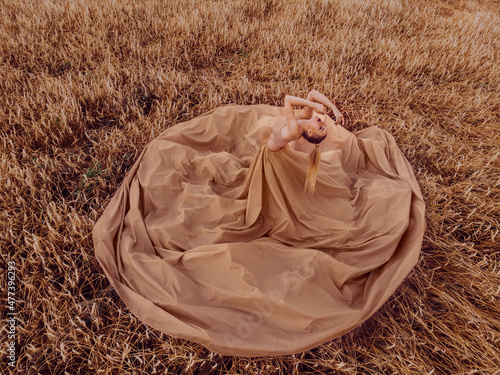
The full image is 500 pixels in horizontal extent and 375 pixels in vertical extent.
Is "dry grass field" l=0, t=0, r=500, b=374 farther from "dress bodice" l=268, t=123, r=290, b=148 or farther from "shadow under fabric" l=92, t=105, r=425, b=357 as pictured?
"dress bodice" l=268, t=123, r=290, b=148

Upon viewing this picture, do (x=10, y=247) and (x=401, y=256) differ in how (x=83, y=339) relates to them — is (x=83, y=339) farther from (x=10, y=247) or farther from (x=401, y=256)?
(x=401, y=256)

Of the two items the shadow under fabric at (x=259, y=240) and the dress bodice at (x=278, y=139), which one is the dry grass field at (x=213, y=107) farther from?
the dress bodice at (x=278, y=139)

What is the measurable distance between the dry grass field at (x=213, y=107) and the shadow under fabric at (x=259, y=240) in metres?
0.20

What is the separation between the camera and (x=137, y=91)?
12.6 ft

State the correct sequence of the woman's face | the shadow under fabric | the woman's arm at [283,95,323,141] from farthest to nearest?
the woman's face < the woman's arm at [283,95,323,141] < the shadow under fabric

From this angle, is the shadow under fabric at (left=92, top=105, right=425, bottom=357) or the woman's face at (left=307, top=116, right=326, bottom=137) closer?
the shadow under fabric at (left=92, top=105, right=425, bottom=357)

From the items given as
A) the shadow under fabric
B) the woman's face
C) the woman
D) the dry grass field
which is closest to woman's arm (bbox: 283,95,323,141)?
the woman

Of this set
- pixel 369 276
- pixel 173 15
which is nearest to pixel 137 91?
pixel 173 15

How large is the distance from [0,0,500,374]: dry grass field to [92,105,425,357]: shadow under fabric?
0.64ft

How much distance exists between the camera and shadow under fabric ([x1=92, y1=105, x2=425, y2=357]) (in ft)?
6.20

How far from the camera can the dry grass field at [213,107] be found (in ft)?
6.32

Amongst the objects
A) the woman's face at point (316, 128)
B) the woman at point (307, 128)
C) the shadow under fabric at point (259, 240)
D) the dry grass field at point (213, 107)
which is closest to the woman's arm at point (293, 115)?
the woman at point (307, 128)

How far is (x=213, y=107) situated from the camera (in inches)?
145

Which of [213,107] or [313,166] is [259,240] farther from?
[213,107]
